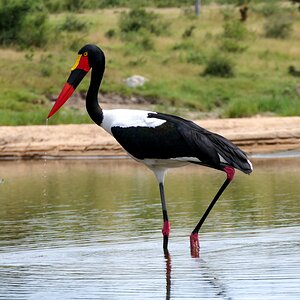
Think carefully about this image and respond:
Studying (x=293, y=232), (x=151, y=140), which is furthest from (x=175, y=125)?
(x=293, y=232)

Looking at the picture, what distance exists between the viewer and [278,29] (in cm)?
3459

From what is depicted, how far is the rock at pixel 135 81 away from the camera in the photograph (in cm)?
2494

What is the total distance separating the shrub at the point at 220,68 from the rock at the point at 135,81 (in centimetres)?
202

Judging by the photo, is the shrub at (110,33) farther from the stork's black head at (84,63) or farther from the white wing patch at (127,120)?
the white wing patch at (127,120)

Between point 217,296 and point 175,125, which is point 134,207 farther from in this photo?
point 217,296

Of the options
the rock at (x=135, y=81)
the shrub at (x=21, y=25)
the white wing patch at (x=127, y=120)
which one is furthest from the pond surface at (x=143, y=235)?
the shrub at (x=21, y=25)

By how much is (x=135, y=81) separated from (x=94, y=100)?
51.3 ft

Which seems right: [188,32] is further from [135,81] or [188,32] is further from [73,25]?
[135,81]

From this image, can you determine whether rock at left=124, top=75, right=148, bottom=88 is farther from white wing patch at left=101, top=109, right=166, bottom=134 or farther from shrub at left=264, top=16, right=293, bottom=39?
white wing patch at left=101, top=109, right=166, bottom=134

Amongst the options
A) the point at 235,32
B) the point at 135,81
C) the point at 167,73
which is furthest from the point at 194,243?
the point at 235,32

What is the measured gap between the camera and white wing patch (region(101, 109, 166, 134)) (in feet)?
30.3

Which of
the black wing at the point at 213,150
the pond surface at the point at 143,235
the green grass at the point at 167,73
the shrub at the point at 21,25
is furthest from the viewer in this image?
the shrub at the point at 21,25

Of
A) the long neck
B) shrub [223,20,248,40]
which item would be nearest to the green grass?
shrub [223,20,248,40]

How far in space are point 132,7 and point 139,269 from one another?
32612 millimetres
